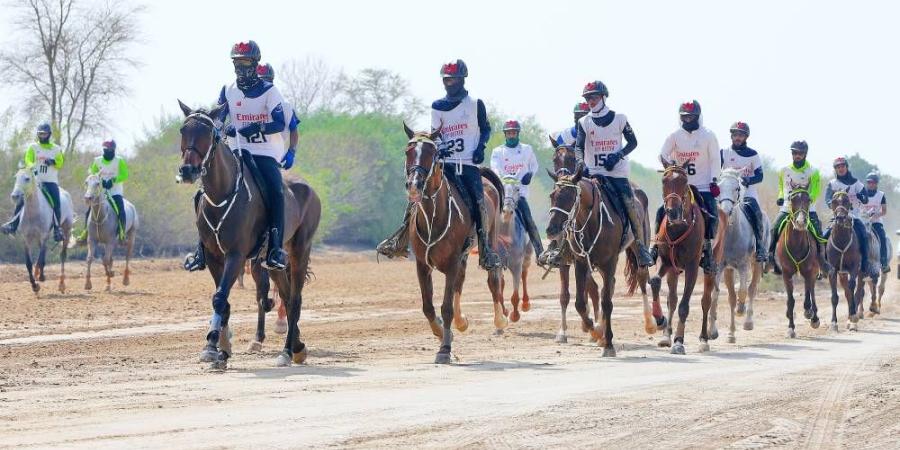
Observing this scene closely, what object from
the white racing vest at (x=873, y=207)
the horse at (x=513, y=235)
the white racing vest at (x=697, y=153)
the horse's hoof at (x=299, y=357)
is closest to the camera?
the horse's hoof at (x=299, y=357)

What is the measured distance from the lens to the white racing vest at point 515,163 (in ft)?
71.3

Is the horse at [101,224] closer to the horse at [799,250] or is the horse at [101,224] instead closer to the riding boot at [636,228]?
the horse at [799,250]

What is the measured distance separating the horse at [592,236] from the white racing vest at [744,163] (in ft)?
17.2

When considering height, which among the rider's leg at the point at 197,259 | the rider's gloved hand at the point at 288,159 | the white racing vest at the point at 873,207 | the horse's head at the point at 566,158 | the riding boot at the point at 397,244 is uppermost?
the white racing vest at the point at 873,207

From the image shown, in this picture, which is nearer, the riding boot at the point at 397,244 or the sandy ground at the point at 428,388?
the sandy ground at the point at 428,388

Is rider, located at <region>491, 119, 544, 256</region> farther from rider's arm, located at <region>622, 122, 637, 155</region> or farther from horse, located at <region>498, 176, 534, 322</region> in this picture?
rider's arm, located at <region>622, 122, 637, 155</region>

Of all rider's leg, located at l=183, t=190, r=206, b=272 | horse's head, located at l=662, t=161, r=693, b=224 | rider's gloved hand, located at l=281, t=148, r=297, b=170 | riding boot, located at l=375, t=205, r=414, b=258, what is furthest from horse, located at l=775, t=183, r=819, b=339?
rider's leg, located at l=183, t=190, r=206, b=272

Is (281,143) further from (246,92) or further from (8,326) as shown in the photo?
(8,326)

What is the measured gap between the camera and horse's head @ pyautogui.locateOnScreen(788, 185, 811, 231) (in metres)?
23.0

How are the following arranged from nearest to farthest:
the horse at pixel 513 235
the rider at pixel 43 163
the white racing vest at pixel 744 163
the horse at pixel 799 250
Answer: the horse at pixel 513 235, the white racing vest at pixel 744 163, the horse at pixel 799 250, the rider at pixel 43 163

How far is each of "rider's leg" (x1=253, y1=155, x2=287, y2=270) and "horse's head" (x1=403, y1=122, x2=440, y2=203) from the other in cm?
135

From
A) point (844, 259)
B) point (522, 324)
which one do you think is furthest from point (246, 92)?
point (844, 259)

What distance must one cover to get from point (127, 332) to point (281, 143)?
18.8ft

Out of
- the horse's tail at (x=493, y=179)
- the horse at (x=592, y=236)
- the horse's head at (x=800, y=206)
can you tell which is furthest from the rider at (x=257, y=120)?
the horse's head at (x=800, y=206)
